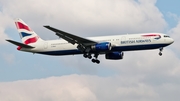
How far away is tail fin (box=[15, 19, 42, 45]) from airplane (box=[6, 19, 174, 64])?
115 centimetres

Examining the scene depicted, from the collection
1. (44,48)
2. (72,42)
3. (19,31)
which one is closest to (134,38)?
(72,42)

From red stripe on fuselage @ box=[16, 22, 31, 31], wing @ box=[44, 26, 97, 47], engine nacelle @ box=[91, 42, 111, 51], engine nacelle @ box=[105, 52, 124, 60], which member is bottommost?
engine nacelle @ box=[105, 52, 124, 60]

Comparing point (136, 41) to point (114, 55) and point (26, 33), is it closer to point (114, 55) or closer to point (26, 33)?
point (114, 55)

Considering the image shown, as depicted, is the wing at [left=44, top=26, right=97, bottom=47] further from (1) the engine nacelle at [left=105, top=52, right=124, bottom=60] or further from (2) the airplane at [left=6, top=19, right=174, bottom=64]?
(1) the engine nacelle at [left=105, top=52, right=124, bottom=60]

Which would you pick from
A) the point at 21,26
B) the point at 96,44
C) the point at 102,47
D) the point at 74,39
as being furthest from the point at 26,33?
the point at 102,47

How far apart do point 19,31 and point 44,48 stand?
940 centimetres

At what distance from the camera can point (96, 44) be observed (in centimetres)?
9112

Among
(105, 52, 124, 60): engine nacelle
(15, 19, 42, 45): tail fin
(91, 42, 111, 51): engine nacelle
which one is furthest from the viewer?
(15, 19, 42, 45): tail fin

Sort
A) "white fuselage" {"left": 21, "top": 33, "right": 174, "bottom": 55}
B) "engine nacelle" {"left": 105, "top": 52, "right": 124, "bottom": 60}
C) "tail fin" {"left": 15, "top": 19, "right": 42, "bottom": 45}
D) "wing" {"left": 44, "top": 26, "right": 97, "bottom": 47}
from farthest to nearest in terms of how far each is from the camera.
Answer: "tail fin" {"left": 15, "top": 19, "right": 42, "bottom": 45}, "engine nacelle" {"left": 105, "top": 52, "right": 124, "bottom": 60}, "white fuselage" {"left": 21, "top": 33, "right": 174, "bottom": 55}, "wing" {"left": 44, "top": 26, "right": 97, "bottom": 47}

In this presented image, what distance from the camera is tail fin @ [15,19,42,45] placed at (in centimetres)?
9969

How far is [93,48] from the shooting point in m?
91.1

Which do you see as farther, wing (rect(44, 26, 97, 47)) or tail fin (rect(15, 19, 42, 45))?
tail fin (rect(15, 19, 42, 45))

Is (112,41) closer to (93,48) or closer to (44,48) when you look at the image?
(93,48)

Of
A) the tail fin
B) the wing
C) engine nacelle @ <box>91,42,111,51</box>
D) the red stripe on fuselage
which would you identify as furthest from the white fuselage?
the red stripe on fuselage
